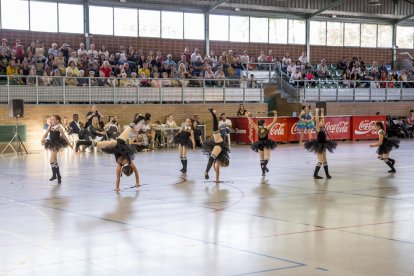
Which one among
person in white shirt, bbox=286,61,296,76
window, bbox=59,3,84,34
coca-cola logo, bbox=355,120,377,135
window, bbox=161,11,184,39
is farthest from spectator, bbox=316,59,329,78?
window, bbox=59,3,84,34

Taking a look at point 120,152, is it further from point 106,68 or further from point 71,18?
point 71,18

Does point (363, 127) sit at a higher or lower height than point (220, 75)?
lower

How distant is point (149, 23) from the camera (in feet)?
150

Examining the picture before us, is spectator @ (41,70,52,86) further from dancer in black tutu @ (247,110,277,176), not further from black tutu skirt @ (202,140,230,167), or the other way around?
black tutu skirt @ (202,140,230,167)

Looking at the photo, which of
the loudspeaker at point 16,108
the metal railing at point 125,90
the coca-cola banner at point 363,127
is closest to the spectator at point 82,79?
the metal railing at point 125,90

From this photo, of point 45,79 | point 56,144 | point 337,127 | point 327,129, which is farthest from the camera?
point 337,127

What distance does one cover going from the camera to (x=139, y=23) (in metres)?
45.4

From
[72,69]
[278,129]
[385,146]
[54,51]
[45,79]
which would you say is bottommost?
[278,129]

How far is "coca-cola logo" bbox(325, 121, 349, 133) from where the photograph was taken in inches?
1668

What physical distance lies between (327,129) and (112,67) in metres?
13.5

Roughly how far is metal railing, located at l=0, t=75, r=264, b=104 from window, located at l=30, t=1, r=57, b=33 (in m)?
7.05

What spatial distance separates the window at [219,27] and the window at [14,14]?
43.5ft

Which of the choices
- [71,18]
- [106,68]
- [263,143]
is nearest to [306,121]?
[106,68]

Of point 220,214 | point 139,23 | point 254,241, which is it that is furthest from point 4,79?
point 254,241
